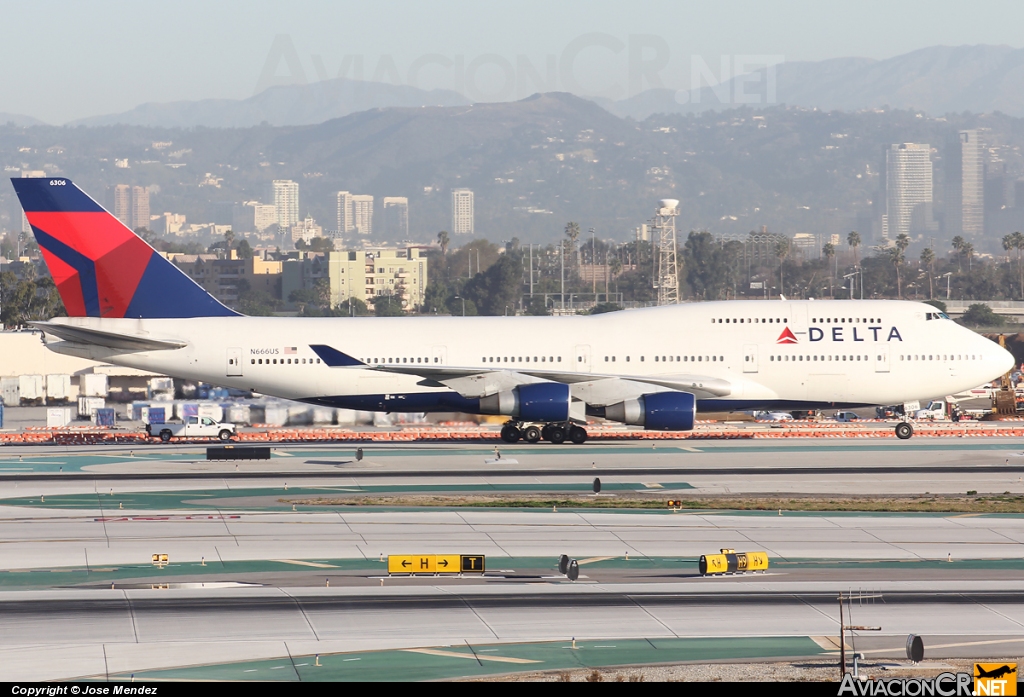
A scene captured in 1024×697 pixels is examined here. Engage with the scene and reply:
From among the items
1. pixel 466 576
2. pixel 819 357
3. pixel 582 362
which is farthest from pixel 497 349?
pixel 466 576

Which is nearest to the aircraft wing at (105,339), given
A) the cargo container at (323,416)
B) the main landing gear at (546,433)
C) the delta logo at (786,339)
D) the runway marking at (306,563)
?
the cargo container at (323,416)

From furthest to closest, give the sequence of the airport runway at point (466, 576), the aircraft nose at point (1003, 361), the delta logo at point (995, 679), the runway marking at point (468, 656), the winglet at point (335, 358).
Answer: the aircraft nose at point (1003, 361) < the winglet at point (335, 358) < the airport runway at point (466, 576) < the runway marking at point (468, 656) < the delta logo at point (995, 679)

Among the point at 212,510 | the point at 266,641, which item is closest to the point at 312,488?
the point at 212,510

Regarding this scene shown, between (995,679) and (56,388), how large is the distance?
7492 cm

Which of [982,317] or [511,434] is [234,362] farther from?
[982,317]

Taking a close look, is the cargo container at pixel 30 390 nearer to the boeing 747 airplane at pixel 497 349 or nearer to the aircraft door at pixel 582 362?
the boeing 747 airplane at pixel 497 349

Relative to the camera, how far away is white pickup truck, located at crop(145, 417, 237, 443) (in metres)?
57.3

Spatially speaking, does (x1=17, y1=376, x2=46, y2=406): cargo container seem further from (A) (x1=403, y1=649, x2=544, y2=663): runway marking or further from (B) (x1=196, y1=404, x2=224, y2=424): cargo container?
(A) (x1=403, y1=649, x2=544, y2=663): runway marking

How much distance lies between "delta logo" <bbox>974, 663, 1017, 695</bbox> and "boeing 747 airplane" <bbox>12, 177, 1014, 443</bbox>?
31.0m

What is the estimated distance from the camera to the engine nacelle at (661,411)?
48406 mm

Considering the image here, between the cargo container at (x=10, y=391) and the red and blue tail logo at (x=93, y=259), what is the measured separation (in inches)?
1410

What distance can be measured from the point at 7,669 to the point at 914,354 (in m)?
40.2

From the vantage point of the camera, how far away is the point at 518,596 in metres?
24.9

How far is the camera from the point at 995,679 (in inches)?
701
